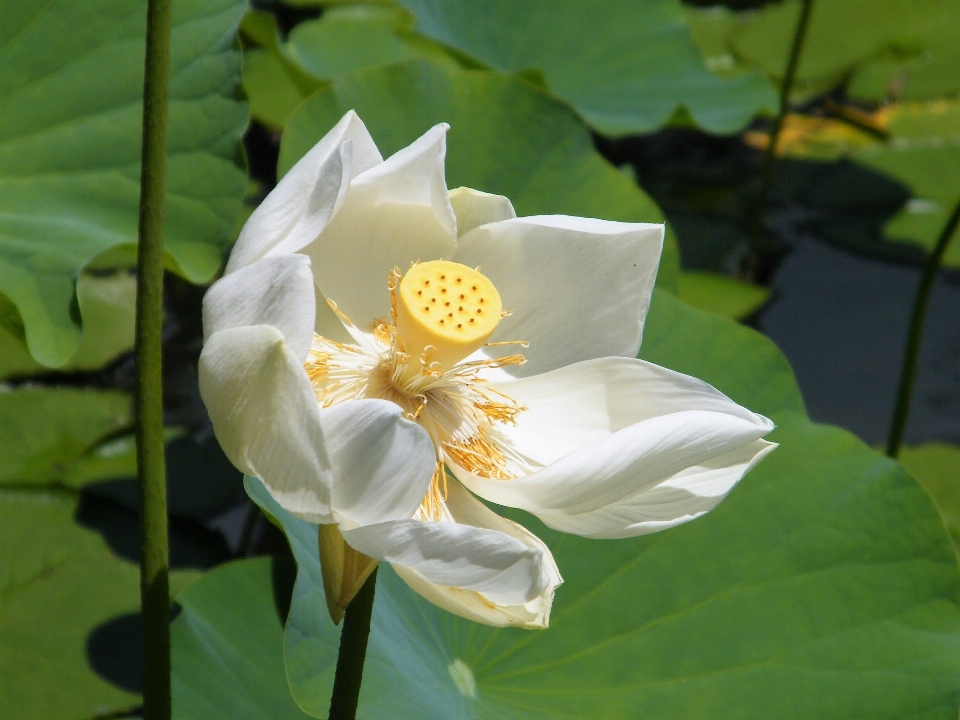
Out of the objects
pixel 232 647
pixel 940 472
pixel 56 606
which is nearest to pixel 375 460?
pixel 232 647

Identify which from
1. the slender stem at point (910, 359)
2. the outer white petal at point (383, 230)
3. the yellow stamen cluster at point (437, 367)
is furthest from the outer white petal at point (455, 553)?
the slender stem at point (910, 359)

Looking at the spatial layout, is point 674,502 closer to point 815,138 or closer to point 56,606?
point 56,606

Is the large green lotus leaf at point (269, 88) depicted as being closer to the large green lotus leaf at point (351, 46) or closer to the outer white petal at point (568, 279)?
the large green lotus leaf at point (351, 46)

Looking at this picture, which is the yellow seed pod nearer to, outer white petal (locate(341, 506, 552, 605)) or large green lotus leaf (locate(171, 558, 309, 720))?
outer white petal (locate(341, 506, 552, 605))

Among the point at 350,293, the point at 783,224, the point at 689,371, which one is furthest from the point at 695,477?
the point at 783,224

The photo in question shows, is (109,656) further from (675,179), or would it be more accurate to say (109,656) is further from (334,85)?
(675,179)

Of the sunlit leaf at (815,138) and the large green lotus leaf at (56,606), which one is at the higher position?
the large green lotus leaf at (56,606)
